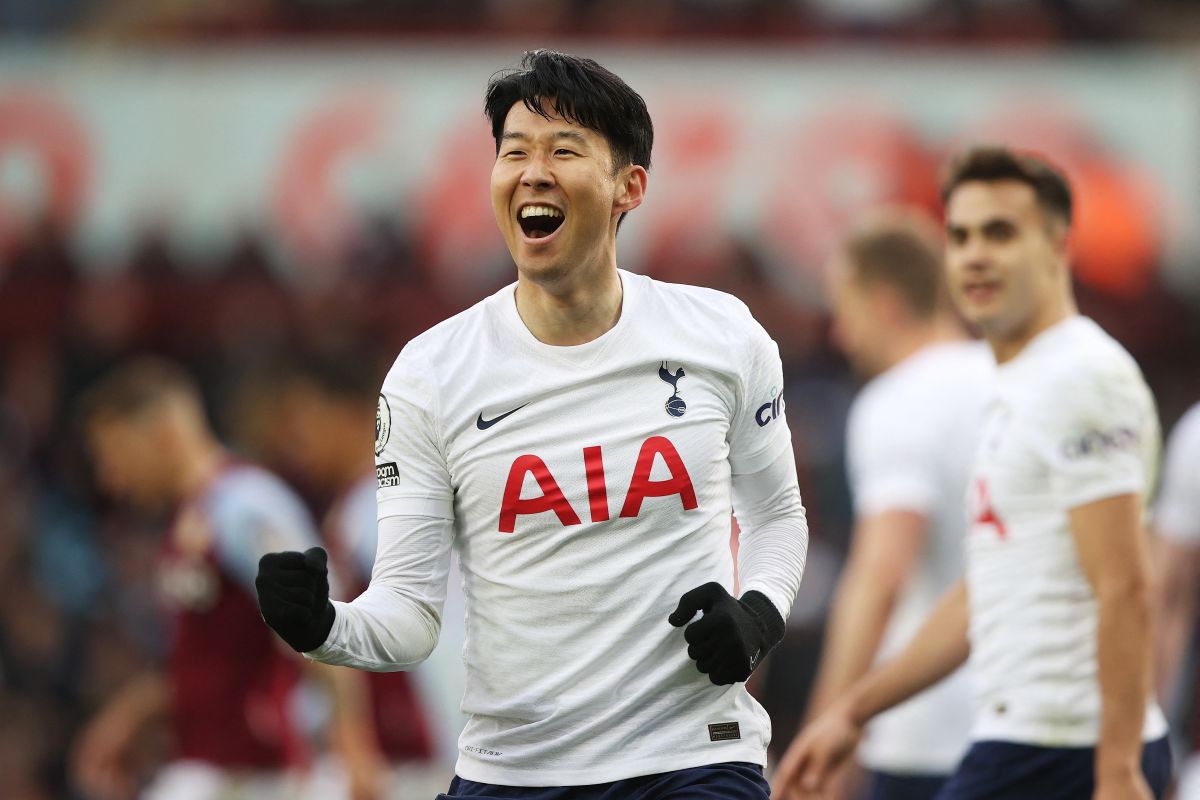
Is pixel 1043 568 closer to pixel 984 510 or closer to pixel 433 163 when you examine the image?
pixel 984 510

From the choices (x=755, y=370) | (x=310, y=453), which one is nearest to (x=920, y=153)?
(x=310, y=453)

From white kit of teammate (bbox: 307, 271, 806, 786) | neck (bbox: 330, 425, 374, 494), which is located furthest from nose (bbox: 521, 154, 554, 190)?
neck (bbox: 330, 425, 374, 494)

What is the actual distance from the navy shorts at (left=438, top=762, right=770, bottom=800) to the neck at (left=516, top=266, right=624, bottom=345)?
893 millimetres

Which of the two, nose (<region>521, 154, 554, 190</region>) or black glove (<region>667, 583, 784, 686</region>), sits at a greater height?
nose (<region>521, 154, 554, 190</region>)

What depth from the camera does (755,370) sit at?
3.98m

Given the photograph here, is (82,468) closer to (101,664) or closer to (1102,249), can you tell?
(101,664)

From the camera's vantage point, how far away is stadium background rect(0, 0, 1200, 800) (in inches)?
532

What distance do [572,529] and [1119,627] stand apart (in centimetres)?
140

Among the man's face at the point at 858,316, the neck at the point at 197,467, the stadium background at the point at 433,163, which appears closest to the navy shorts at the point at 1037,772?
the man's face at the point at 858,316

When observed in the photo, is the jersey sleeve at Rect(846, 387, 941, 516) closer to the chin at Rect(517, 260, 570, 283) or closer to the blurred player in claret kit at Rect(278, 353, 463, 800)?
the chin at Rect(517, 260, 570, 283)

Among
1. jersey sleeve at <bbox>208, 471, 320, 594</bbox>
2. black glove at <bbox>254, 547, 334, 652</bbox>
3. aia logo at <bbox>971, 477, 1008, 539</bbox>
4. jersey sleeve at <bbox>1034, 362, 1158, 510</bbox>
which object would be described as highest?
jersey sleeve at <bbox>208, 471, 320, 594</bbox>

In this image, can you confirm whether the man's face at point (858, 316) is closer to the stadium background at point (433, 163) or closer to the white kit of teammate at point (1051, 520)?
the white kit of teammate at point (1051, 520)

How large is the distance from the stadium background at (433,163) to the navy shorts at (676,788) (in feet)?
28.5

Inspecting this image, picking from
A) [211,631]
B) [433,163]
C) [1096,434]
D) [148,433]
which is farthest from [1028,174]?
[433,163]
